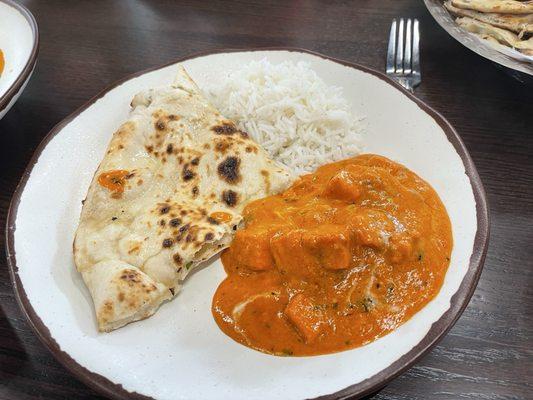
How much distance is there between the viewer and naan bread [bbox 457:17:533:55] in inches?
111

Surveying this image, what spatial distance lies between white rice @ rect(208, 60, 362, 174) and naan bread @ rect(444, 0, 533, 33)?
990mm

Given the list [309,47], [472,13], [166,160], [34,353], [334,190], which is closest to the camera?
[34,353]

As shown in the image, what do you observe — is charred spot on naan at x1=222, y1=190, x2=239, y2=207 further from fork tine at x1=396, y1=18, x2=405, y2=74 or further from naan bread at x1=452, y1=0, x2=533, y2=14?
naan bread at x1=452, y1=0, x2=533, y2=14

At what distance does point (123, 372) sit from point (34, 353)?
483 millimetres

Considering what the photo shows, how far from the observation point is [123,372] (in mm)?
1777

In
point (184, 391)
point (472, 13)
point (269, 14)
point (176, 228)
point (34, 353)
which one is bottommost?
point (34, 353)

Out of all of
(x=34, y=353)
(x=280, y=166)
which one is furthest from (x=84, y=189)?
(x=280, y=166)

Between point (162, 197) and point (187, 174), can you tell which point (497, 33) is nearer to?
point (187, 174)

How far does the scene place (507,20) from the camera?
2953 millimetres

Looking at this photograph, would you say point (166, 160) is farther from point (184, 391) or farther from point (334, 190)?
point (184, 391)

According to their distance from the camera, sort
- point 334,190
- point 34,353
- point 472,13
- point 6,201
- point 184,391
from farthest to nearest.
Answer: point 472,13
point 6,201
point 334,190
point 34,353
point 184,391

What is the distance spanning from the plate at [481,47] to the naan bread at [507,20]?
128mm

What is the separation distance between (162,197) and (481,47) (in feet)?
6.21

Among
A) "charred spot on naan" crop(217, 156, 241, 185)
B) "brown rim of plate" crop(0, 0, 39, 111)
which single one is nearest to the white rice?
"charred spot on naan" crop(217, 156, 241, 185)
